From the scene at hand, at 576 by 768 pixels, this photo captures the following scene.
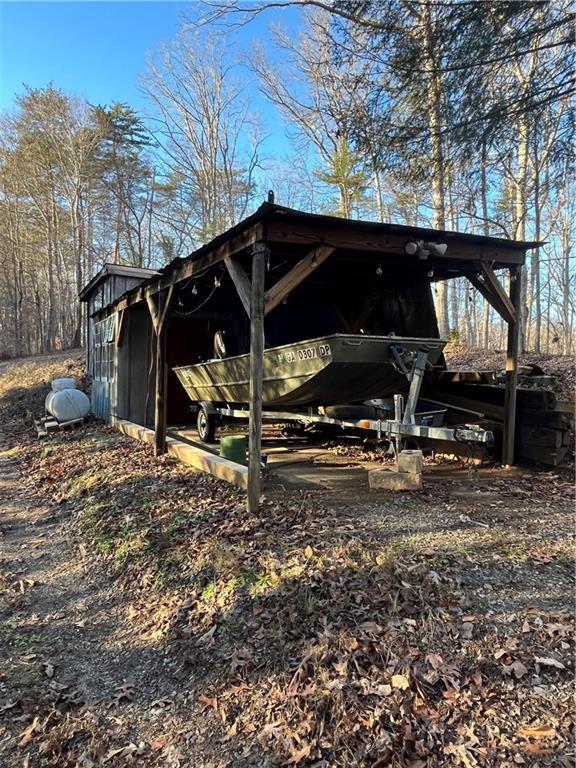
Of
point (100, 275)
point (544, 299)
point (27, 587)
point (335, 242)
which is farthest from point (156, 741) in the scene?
point (544, 299)

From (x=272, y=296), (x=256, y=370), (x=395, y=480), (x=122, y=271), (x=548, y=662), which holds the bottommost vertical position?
(x=548, y=662)

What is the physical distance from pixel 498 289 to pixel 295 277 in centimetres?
290

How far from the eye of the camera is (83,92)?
23.2 metres

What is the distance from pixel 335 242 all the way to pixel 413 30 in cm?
267

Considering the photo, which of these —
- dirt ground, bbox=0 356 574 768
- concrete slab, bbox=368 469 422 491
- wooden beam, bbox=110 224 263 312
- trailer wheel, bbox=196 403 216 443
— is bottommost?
dirt ground, bbox=0 356 574 768

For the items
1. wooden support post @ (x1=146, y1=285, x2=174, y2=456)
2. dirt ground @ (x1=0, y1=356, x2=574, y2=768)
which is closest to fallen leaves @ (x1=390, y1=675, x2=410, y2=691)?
dirt ground @ (x1=0, y1=356, x2=574, y2=768)

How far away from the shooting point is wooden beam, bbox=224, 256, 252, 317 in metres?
5.11

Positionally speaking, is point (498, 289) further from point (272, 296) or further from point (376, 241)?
point (272, 296)

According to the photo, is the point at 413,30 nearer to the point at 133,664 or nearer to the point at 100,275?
the point at 133,664

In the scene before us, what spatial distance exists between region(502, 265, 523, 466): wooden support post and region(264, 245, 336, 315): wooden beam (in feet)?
9.90

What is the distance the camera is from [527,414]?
6.67 meters

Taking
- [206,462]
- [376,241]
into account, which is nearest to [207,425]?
[206,462]

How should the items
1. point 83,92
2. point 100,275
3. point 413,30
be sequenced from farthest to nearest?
point 83,92
point 100,275
point 413,30

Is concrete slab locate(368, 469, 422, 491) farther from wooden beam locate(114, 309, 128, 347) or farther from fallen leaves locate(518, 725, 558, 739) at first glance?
wooden beam locate(114, 309, 128, 347)
